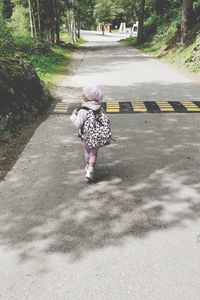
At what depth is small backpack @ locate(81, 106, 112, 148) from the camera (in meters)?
5.59

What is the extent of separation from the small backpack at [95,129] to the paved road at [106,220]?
2.03ft

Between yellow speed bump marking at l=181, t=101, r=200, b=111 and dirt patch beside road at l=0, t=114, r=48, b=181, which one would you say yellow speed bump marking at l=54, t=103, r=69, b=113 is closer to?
dirt patch beside road at l=0, t=114, r=48, b=181

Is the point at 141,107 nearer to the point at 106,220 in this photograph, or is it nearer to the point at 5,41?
the point at 106,220

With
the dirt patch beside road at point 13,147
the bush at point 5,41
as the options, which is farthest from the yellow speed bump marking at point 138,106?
the bush at point 5,41

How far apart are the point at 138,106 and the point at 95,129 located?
→ 5.30m

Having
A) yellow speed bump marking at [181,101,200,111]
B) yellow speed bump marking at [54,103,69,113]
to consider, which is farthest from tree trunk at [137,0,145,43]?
yellow speed bump marking at [54,103,69,113]

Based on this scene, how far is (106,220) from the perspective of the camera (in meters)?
4.64

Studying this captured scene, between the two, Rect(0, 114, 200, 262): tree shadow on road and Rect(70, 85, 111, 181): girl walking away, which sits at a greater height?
Rect(70, 85, 111, 181): girl walking away

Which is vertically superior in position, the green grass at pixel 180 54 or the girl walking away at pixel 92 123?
the girl walking away at pixel 92 123

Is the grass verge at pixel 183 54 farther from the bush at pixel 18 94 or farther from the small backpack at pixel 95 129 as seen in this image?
the small backpack at pixel 95 129

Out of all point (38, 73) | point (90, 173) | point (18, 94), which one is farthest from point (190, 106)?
point (38, 73)

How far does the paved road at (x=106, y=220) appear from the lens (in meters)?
3.54

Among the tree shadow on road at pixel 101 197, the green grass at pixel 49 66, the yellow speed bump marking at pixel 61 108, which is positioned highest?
the tree shadow on road at pixel 101 197

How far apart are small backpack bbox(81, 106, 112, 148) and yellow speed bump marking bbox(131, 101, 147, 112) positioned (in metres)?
4.68
